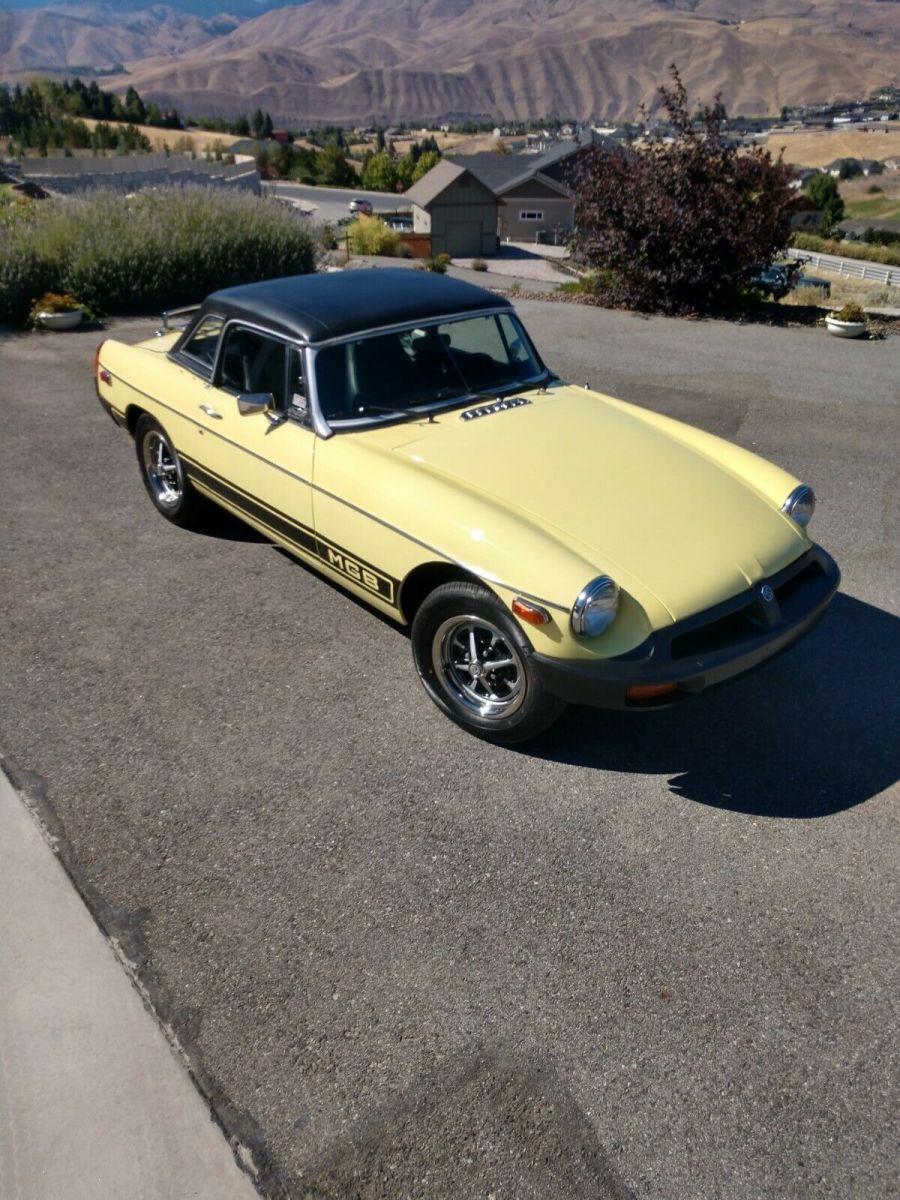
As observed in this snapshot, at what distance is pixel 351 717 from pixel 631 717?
1.32 meters

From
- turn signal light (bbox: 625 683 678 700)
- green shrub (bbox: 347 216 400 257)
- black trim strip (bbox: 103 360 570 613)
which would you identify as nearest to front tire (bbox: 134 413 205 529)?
black trim strip (bbox: 103 360 570 613)

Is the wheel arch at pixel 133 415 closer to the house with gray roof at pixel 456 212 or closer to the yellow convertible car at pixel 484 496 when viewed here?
the yellow convertible car at pixel 484 496

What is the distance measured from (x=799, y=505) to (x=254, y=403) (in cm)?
274

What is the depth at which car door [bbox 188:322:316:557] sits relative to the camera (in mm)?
4535

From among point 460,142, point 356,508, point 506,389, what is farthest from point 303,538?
point 460,142

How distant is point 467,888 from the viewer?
326 cm

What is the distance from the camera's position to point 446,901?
10.5 feet

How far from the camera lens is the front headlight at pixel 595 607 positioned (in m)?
3.39

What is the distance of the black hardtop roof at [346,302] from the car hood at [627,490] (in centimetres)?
64

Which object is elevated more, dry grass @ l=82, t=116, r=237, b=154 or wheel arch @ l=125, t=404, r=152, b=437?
wheel arch @ l=125, t=404, r=152, b=437

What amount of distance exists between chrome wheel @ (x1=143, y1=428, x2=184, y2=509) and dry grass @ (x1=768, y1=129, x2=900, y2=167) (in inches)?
6395

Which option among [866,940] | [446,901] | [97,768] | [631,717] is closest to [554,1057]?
[446,901]

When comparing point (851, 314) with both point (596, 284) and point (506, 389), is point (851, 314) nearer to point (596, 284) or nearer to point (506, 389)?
point (596, 284)

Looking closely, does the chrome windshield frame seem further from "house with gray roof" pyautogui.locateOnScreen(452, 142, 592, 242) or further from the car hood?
"house with gray roof" pyautogui.locateOnScreen(452, 142, 592, 242)
